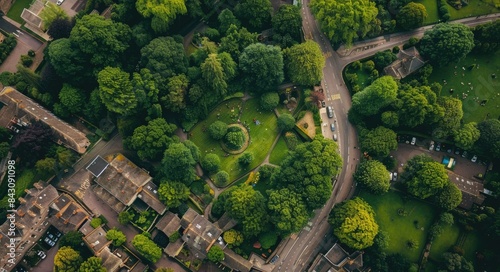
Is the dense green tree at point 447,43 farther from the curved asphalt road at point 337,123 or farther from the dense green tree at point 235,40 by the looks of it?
the dense green tree at point 235,40

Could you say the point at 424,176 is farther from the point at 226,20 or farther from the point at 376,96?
the point at 226,20

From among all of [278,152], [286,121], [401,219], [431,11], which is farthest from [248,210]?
[431,11]

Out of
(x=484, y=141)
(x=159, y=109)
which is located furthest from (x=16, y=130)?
(x=484, y=141)

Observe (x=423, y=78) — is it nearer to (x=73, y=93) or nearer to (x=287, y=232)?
(x=287, y=232)

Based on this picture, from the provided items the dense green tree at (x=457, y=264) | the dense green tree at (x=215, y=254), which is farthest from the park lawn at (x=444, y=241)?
the dense green tree at (x=215, y=254)

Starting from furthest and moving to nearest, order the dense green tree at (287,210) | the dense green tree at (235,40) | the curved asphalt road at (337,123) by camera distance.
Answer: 1. the dense green tree at (235,40)
2. the curved asphalt road at (337,123)
3. the dense green tree at (287,210)

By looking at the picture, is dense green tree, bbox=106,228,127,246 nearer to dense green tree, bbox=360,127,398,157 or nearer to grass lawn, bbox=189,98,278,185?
grass lawn, bbox=189,98,278,185

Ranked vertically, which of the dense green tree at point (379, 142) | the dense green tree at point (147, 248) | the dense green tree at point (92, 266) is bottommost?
the dense green tree at point (92, 266)

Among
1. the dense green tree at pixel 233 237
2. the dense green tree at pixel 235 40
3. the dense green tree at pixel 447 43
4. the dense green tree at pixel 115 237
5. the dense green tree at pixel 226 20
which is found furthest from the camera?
the dense green tree at pixel 226 20
